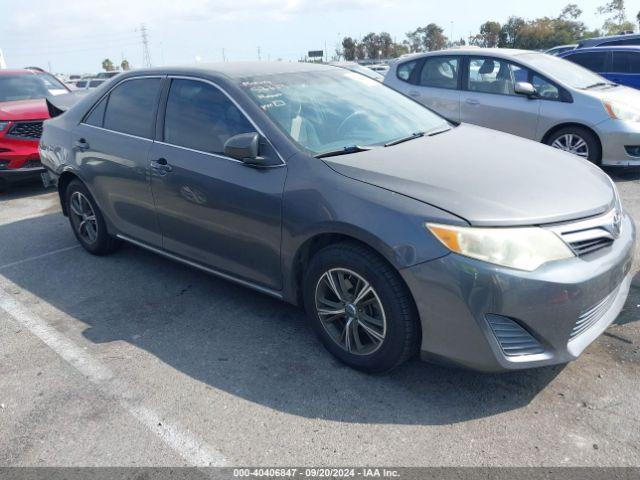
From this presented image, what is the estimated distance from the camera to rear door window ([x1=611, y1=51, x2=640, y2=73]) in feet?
32.8

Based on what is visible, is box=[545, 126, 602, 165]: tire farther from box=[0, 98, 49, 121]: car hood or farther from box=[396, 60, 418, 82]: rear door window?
box=[0, 98, 49, 121]: car hood

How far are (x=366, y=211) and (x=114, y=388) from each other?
1.72 meters

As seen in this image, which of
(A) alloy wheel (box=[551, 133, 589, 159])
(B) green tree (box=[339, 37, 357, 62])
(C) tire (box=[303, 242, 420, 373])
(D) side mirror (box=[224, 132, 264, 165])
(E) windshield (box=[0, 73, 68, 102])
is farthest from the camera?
(B) green tree (box=[339, 37, 357, 62])

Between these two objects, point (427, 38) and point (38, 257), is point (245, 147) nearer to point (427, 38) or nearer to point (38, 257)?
point (38, 257)

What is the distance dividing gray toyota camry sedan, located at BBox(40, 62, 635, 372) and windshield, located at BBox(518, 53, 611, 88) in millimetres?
3799

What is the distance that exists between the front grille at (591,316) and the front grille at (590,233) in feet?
0.91

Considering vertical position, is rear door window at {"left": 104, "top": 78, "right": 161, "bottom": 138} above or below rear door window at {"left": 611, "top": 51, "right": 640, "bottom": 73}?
above

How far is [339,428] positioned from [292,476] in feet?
1.21

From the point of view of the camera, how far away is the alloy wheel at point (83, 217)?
500 cm

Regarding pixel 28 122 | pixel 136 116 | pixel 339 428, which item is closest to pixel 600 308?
pixel 339 428

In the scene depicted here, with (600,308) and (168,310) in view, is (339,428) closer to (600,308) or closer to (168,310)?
(600,308)

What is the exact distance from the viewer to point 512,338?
8.57ft

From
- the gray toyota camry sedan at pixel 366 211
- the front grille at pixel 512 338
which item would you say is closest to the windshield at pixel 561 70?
the gray toyota camry sedan at pixel 366 211

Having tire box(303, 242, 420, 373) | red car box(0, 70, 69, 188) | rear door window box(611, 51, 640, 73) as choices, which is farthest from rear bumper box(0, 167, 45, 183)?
rear door window box(611, 51, 640, 73)
